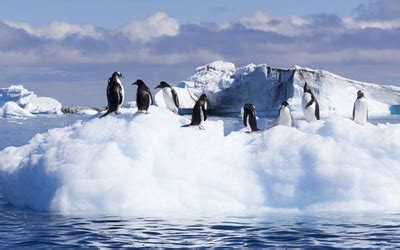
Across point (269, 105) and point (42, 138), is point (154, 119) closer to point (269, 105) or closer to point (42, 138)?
point (42, 138)

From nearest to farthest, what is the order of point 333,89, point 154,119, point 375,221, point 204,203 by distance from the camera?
point 375,221, point 204,203, point 154,119, point 333,89

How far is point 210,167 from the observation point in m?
12.0

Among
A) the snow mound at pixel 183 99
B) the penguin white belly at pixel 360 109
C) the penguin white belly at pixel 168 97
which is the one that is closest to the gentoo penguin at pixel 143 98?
the penguin white belly at pixel 168 97

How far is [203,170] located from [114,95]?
2844mm

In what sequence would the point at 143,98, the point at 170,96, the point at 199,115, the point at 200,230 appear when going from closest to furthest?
the point at 200,230 < the point at 199,115 < the point at 143,98 < the point at 170,96

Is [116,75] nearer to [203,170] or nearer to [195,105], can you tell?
[195,105]

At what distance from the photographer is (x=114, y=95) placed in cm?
1380

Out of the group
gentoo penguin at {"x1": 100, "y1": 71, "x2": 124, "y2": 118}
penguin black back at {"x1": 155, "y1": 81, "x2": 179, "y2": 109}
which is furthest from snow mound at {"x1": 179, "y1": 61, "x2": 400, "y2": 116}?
gentoo penguin at {"x1": 100, "y1": 71, "x2": 124, "y2": 118}

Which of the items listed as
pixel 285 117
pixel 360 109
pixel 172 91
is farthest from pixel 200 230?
pixel 360 109

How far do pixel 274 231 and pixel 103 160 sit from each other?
342cm

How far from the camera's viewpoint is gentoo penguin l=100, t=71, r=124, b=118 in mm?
13750

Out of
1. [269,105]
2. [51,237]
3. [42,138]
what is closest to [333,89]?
[269,105]

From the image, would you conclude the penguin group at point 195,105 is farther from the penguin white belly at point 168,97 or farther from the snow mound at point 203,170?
the snow mound at point 203,170

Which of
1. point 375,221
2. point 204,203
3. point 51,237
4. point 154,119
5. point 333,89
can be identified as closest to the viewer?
point 51,237
